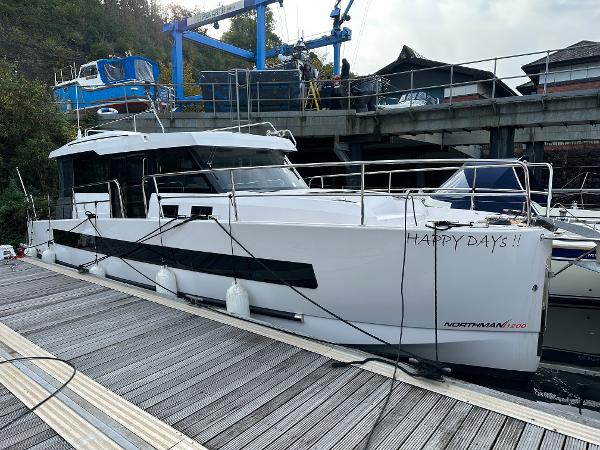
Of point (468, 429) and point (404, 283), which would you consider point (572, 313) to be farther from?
point (468, 429)

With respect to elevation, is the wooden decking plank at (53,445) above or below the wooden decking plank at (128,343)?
above

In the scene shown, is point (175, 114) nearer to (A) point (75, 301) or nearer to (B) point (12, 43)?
(A) point (75, 301)

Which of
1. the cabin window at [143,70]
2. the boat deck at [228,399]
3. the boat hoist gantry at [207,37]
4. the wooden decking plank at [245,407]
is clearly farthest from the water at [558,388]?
the cabin window at [143,70]

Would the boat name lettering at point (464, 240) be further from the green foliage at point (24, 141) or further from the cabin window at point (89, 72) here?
the cabin window at point (89, 72)

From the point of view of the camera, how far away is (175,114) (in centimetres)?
1367

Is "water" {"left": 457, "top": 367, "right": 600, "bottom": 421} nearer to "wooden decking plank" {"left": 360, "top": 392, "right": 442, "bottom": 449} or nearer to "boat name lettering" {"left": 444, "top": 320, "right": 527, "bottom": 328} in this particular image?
"boat name lettering" {"left": 444, "top": 320, "right": 527, "bottom": 328}

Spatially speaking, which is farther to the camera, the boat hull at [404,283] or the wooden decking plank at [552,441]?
the boat hull at [404,283]

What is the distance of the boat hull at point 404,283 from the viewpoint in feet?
12.1

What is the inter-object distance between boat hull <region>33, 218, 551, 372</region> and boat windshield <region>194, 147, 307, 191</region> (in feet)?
2.94

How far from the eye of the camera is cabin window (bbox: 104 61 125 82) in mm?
20578

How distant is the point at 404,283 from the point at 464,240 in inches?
26.4

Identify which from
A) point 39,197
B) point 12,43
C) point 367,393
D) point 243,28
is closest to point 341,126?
point 39,197

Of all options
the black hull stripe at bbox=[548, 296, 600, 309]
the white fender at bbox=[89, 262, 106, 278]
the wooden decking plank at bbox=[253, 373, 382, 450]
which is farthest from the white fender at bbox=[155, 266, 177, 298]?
the black hull stripe at bbox=[548, 296, 600, 309]

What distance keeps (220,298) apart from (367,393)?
2656 millimetres
